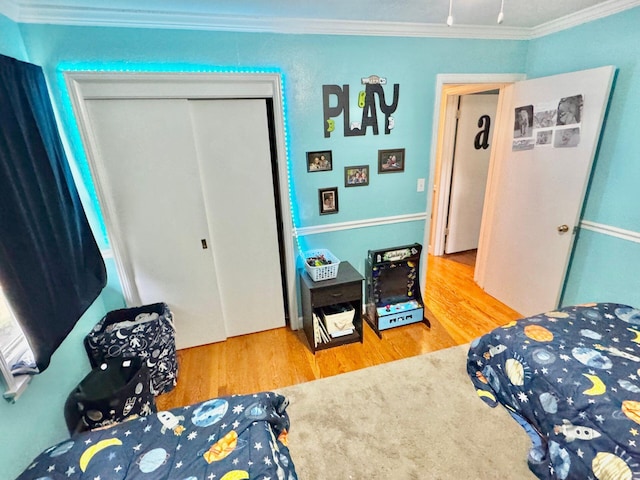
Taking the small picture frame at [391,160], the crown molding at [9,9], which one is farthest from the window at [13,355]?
the small picture frame at [391,160]

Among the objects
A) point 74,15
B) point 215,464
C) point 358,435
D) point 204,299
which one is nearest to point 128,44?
point 74,15

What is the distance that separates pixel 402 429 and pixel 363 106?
215 cm

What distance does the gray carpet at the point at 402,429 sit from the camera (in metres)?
1.50

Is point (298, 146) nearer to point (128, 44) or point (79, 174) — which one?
point (128, 44)

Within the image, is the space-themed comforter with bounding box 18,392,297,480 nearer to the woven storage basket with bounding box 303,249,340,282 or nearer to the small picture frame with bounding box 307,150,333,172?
the woven storage basket with bounding box 303,249,340,282

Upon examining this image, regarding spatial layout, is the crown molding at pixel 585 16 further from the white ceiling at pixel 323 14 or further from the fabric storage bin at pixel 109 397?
the fabric storage bin at pixel 109 397

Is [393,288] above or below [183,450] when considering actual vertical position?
below

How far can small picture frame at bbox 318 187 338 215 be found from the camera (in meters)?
2.37

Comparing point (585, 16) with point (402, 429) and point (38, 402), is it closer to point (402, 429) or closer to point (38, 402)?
point (402, 429)

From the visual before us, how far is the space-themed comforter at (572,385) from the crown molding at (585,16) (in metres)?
1.83

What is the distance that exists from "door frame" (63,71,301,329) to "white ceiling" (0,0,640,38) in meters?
0.29

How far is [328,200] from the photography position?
2.40 metres

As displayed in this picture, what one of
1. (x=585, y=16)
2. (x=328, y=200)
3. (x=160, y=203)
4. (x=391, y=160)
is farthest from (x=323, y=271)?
(x=585, y=16)

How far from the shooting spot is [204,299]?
7.83ft
